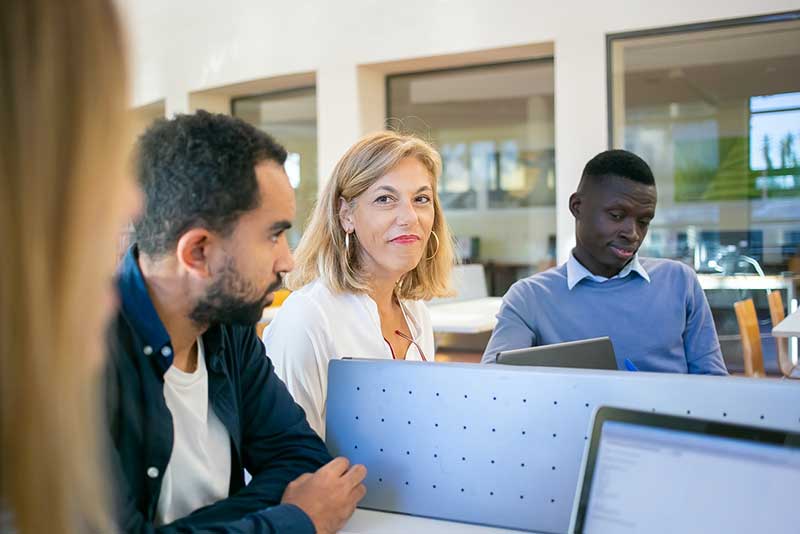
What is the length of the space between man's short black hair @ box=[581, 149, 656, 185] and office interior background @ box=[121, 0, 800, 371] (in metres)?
2.50

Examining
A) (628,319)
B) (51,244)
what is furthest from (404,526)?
(628,319)

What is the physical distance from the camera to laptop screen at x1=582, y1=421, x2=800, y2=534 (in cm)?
96

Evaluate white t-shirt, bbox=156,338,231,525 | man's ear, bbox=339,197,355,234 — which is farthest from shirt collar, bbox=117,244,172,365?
man's ear, bbox=339,197,355,234

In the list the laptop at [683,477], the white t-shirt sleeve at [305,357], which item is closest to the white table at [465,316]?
the white t-shirt sleeve at [305,357]

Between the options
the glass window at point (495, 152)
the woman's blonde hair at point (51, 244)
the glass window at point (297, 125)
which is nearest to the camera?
the woman's blonde hair at point (51, 244)

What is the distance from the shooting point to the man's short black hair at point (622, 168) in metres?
2.27

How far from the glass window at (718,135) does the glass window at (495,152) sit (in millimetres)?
858

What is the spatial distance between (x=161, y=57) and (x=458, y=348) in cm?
386

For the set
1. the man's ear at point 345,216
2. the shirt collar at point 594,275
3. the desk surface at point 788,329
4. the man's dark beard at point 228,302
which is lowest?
the desk surface at point 788,329

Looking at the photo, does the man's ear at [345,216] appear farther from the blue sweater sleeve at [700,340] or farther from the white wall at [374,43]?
the white wall at [374,43]

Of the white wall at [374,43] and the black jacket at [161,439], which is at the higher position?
the white wall at [374,43]

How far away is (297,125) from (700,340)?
543cm

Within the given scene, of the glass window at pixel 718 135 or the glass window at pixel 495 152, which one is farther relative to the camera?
the glass window at pixel 495 152

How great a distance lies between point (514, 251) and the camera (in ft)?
25.5
